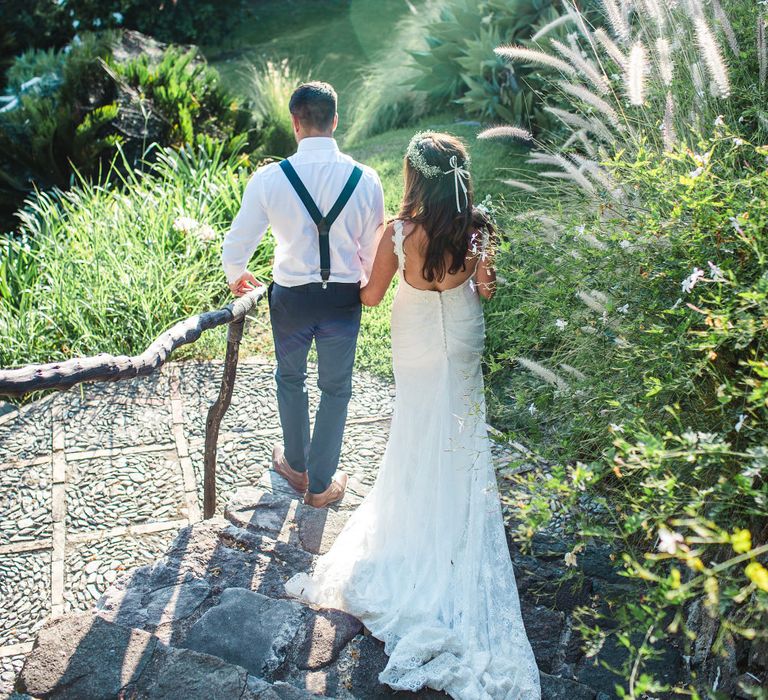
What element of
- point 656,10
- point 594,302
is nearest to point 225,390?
point 594,302

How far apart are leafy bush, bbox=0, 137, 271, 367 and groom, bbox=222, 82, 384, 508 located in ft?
6.49

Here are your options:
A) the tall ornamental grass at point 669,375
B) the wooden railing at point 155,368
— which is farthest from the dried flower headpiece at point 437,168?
the wooden railing at point 155,368

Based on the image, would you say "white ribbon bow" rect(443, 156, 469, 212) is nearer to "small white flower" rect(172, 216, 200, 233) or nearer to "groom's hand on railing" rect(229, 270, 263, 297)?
"groom's hand on railing" rect(229, 270, 263, 297)

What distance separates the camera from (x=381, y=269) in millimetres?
3227

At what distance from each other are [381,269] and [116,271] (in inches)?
119

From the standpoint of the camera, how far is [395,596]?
293 centimetres

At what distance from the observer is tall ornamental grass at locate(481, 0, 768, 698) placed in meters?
1.73

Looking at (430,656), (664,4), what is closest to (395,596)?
(430,656)

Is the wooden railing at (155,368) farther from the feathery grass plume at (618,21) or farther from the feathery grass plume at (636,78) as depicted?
the feathery grass plume at (618,21)

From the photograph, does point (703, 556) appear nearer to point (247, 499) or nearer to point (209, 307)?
point (247, 499)

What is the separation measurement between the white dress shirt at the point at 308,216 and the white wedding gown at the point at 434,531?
38 cm

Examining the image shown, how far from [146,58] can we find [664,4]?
6.76 m

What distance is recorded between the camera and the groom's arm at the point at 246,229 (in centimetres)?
341

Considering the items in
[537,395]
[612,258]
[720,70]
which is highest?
[720,70]
